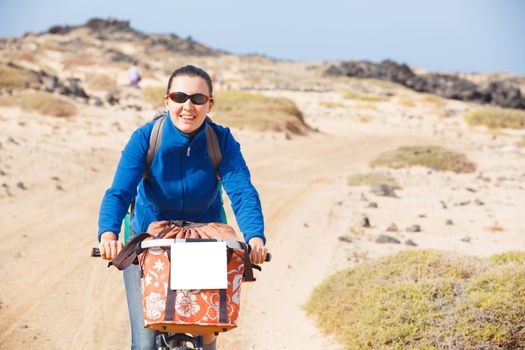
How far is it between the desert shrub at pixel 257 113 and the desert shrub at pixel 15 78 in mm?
7371

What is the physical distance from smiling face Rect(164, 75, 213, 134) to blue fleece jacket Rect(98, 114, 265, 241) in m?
0.05

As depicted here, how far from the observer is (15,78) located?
28438mm

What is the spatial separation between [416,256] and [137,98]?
2621 centimetres

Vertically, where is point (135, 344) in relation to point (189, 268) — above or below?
below

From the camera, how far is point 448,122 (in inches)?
1529

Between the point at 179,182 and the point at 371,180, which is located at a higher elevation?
the point at 179,182

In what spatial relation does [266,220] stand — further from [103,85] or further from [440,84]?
[440,84]

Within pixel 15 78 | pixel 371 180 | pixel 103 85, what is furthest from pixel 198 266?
pixel 103 85

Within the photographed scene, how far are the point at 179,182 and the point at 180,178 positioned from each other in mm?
24

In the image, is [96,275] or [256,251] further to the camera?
[96,275]

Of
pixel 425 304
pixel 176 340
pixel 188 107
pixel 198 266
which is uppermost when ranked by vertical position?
pixel 188 107

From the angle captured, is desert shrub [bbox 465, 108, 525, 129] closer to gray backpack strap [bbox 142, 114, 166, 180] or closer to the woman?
the woman

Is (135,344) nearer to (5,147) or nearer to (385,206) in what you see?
(385,206)

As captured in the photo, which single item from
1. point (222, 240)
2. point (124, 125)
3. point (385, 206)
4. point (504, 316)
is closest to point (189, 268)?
point (222, 240)
